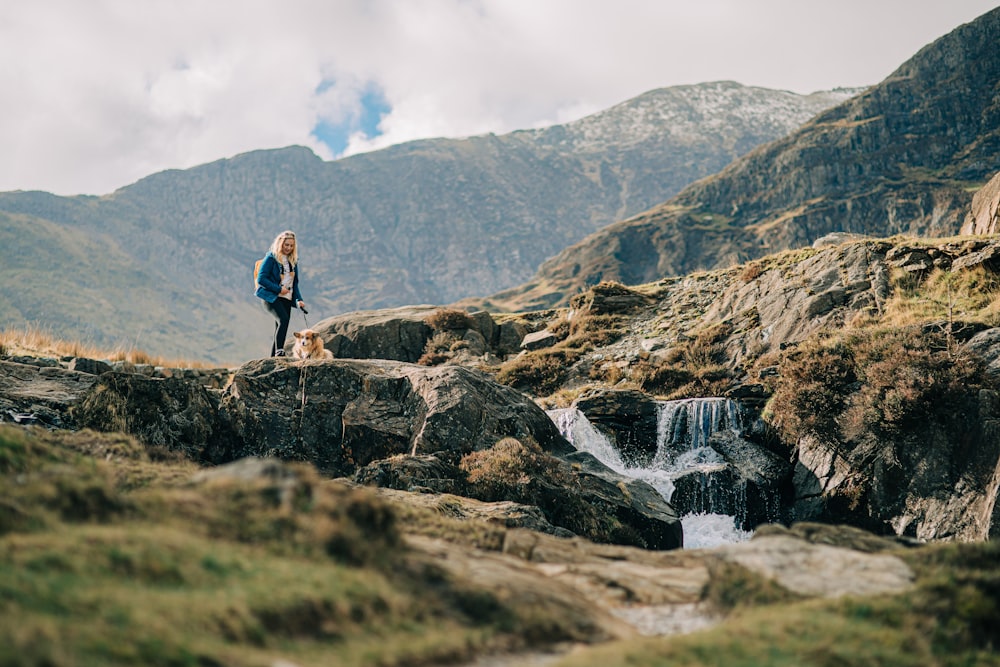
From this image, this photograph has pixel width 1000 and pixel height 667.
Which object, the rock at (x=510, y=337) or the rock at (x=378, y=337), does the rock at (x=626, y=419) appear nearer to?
the rock at (x=510, y=337)

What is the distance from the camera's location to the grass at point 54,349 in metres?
21.5

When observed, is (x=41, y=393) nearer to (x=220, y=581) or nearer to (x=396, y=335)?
(x=220, y=581)

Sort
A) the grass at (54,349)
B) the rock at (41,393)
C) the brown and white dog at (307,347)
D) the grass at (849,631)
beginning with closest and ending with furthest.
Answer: the grass at (849,631), the rock at (41,393), the brown and white dog at (307,347), the grass at (54,349)

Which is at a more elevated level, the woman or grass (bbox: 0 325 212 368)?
the woman

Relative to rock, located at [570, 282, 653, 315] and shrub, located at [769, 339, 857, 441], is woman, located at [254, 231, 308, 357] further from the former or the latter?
rock, located at [570, 282, 653, 315]

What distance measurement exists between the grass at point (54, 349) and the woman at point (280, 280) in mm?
7514

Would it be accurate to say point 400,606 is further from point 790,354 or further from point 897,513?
point 790,354

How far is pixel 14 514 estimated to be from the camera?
5402mm

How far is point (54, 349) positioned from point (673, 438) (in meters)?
19.8

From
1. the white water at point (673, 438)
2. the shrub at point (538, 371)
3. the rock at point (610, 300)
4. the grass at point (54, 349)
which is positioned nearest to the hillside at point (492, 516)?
the white water at point (673, 438)

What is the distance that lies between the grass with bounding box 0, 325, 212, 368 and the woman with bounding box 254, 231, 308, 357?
751cm

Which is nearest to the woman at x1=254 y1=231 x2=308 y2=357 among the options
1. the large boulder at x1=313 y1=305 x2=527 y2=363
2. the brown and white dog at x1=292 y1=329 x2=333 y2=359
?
the brown and white dog at x1=292 y1=329 x2=333 y2=359

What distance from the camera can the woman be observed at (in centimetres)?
1805

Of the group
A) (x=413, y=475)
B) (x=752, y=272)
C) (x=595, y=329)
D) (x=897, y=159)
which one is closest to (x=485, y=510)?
(x=413, y=475)
